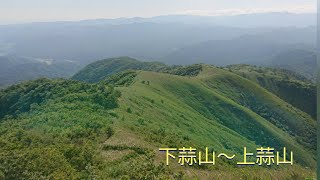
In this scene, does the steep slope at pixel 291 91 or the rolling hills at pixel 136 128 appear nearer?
the rolling hills at pixel 136 128

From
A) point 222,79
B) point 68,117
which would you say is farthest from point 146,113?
point 222,79

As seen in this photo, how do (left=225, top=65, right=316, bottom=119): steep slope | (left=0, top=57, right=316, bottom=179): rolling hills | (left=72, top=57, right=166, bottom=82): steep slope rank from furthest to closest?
1. (left=72, top=57, right=166, bottom=82): steep slope
2. (left=225, top=65, right=316, bottom=119): steep slope
3. (left=0, top=57, right=316, bottom=179): rolling hills

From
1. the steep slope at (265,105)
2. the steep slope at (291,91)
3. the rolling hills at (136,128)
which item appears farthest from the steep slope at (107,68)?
the rolling hills at (136,128)

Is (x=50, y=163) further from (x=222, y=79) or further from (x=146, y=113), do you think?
(x=222, y=79)

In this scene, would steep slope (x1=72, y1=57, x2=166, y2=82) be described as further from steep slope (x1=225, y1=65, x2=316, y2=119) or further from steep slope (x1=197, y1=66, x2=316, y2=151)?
steep slope (x1=197, y1=66, x2=316, y2=151)

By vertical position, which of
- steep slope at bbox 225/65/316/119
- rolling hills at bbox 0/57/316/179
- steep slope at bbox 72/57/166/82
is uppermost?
rolling hills at bbox 0/57/316/179

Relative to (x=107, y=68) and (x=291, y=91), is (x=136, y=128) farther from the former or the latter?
(x=107, y=68)

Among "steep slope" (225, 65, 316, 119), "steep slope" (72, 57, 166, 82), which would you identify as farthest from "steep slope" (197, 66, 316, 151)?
"steep slope" (72, 57, 166, 82)

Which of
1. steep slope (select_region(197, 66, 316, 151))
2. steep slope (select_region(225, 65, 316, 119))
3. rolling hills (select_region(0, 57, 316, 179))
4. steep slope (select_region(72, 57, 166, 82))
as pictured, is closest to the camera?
rolling hills (select_region(0, 57, 316, 179))

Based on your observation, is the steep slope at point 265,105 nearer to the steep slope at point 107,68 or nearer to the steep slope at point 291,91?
the steep slope at point 291,91

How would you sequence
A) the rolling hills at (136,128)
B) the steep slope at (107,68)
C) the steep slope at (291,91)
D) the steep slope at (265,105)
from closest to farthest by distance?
1. the rolling hills at (136,128)
2. the steep slope at (265,105)
3. the steep slope at (291,91)
4. the steep slope at (107,68)
